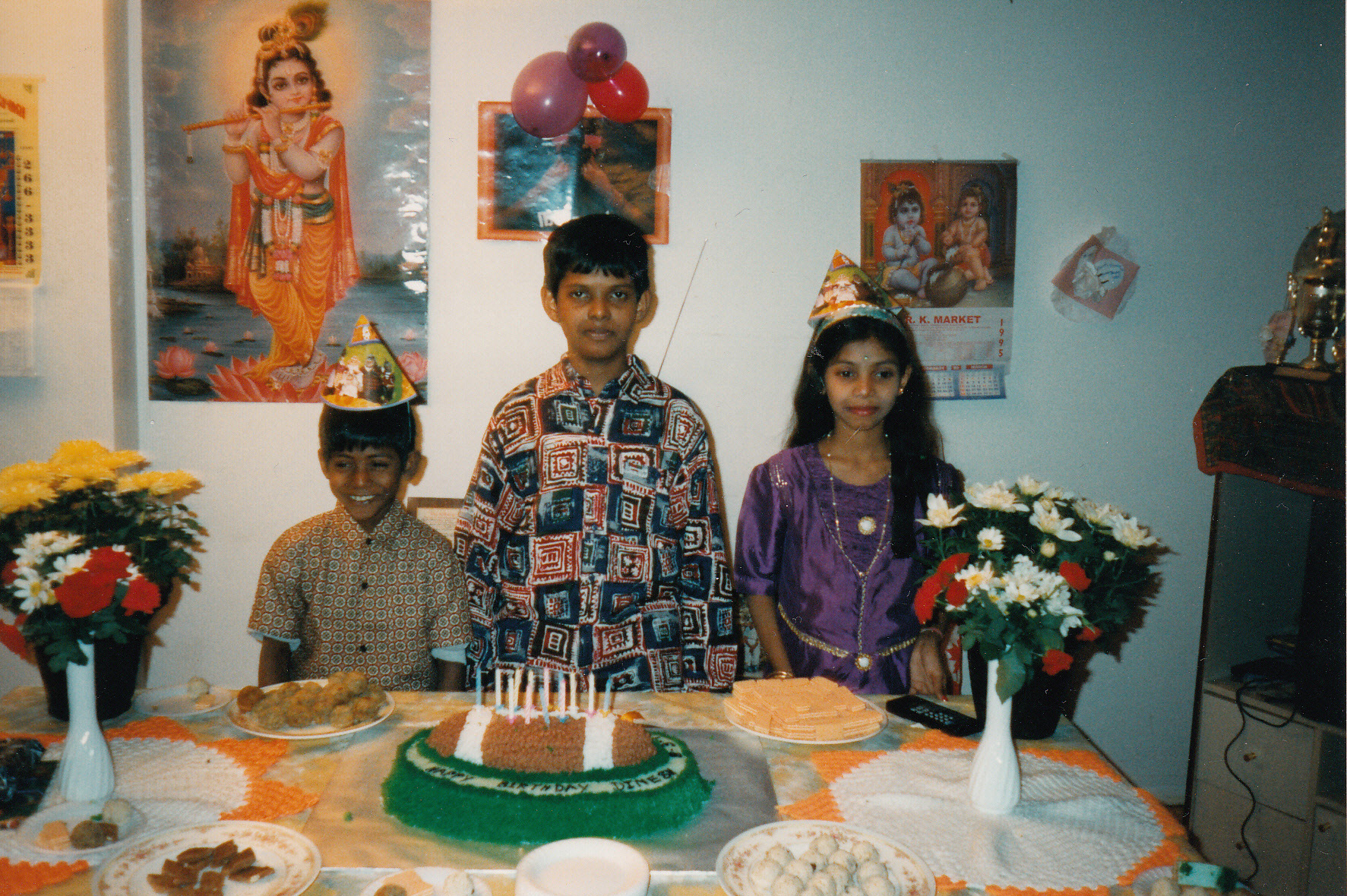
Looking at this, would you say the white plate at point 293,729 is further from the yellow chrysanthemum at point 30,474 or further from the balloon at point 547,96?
the balloon at point 547,96

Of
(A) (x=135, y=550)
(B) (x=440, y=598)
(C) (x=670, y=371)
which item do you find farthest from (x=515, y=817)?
(C) (x=670, y=371)

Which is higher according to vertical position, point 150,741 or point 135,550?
point 135,550

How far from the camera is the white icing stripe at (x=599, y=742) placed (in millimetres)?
1338

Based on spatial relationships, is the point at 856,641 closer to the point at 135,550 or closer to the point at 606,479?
the point at 606,479

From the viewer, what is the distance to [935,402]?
2920 millimetres

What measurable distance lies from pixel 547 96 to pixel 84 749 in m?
1.96

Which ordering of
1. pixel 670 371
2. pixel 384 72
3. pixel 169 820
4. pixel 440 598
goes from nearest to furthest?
pixel 169 820, pixel 440 598, pixel 384 72, pixel 670 371

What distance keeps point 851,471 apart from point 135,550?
61.3 inches

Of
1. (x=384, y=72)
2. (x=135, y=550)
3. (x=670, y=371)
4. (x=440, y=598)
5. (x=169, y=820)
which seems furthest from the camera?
(x=670, y=371)

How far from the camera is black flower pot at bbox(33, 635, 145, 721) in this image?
4.81 ft

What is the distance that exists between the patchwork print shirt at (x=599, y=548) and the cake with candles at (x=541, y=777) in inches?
22.8

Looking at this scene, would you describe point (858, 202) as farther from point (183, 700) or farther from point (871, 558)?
point (183, 700)

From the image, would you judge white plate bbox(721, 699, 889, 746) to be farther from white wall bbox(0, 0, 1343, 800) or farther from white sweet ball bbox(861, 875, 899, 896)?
white wall bbox(0, 0, 1343, 800)

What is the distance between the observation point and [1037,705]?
1511mm
